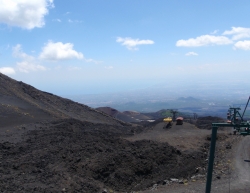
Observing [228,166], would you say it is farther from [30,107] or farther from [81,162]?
[30,107]

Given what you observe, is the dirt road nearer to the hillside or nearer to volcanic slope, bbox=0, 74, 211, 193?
the hillside

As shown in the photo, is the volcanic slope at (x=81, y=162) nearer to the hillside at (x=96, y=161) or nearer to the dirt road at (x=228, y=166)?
the hillside at (x=96, y=161)

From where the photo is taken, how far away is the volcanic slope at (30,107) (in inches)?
1032

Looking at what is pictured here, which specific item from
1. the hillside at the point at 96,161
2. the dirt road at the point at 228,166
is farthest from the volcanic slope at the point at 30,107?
the dirt road at the point at 228,166

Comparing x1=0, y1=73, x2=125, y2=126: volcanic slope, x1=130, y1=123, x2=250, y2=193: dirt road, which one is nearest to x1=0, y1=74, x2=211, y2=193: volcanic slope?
x1=130, y1=123, x2=250, y2=193: dirt road

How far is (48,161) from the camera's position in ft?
46.4

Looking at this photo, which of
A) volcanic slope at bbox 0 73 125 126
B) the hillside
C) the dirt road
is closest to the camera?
the hillside

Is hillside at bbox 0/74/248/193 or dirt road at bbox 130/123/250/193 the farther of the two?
dirt road at bbox 130/123/250/193

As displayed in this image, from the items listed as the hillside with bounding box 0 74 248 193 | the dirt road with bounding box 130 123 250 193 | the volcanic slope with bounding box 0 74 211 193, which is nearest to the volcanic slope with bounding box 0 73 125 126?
the hillside with bounding box 0 74 248 193

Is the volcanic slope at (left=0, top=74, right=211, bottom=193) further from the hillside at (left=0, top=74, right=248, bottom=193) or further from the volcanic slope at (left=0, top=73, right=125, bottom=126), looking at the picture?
the volcanic slope at (left=0, top=73, right=125, bottom=126)

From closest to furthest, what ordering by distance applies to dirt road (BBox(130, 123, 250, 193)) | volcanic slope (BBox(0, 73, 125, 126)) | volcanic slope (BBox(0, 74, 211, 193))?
volcanic slope (BBox(0, 74, 211, 193)), dirt road (BBox(130, 123, 250, 193)), volcanic slope (BBox(0, 73, 125, 126))

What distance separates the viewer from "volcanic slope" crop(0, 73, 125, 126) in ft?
86.0

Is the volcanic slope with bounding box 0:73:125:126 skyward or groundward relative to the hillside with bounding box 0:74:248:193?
skyward

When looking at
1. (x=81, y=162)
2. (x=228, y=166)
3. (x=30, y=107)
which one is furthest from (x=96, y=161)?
(x=30, y=107)
